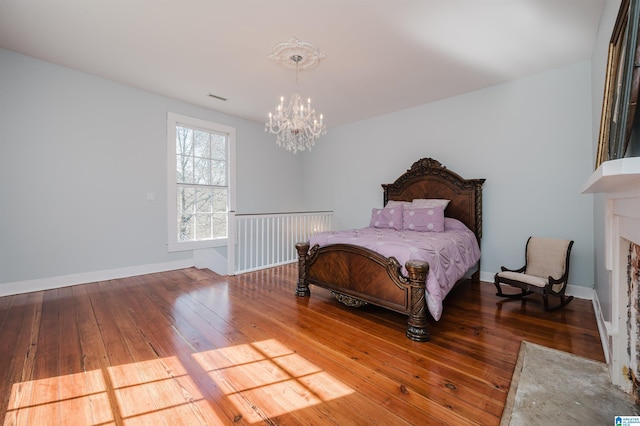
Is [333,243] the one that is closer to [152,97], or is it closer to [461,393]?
[461,393]

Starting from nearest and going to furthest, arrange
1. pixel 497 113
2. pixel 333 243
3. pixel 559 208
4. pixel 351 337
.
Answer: pixel 351 337 < pixel 333 243 < pixel 559 208 < pixel 497 113

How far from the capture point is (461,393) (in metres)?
1.53

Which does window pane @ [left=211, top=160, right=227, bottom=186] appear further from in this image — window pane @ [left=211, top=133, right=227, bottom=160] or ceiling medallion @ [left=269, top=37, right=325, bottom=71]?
ceiling medallion @ [left=269, top=37, right=325, bottom=71]

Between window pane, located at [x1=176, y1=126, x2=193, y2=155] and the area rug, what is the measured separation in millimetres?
5012

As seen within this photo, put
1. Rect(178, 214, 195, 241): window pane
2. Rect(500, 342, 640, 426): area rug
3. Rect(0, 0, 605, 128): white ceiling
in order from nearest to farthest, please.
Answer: Rect(500, 342, 640, 426): area rug < Rect(0, 0, 605, 128): white ceiling < Rect(178, 214, 195, 241): window pane

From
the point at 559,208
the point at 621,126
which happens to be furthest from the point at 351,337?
the point at 559,208

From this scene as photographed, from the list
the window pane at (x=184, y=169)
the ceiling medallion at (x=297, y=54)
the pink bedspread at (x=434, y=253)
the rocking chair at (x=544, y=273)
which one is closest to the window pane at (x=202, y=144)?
the window pane at (x=184, y=169)

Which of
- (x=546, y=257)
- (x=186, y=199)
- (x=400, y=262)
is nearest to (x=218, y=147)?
(x=186, y=199)

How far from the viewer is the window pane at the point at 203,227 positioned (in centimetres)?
476

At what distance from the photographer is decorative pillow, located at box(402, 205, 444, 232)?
3592 mm

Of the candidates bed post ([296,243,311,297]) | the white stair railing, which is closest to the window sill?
the white stair railing

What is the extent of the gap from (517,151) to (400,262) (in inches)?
101

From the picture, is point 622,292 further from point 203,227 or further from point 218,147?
point 218,147

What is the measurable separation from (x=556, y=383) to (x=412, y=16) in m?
2.90
